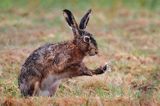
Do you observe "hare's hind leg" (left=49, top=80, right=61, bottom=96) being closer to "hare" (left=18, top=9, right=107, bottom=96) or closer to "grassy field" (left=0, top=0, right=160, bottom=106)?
"hare" (left=18, top=9, right=107, bottom=96)

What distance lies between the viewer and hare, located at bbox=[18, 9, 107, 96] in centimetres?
1068

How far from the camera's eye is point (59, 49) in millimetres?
11000

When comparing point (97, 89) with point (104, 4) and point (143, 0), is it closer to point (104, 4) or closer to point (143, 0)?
point (143, 0)

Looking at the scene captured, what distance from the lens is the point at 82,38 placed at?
11.0 metres

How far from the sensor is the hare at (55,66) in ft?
35.0

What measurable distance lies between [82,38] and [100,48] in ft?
18.6

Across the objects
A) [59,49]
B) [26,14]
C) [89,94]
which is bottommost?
[89,94]

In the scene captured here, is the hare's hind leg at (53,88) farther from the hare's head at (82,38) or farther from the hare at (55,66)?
the hare's head at (82,38)

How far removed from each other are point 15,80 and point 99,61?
3065mm

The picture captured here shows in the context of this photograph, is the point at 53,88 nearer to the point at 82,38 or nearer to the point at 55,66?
the point at 55,66

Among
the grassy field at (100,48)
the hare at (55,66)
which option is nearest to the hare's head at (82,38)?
the hare at (55,66)

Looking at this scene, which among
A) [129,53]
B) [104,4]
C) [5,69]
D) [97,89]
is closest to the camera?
[97,89]

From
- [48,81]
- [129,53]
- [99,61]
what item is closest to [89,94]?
[48,81]

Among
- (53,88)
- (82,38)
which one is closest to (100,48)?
(82,38)
